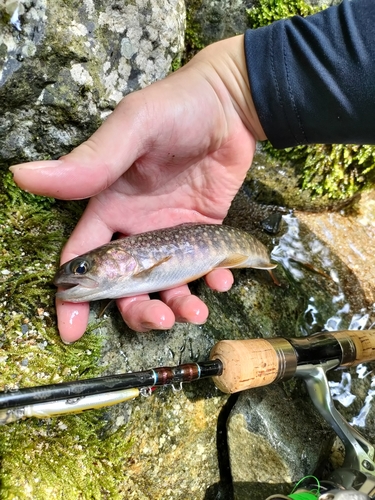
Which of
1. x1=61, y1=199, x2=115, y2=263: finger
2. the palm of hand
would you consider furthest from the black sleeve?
x1=61, y1=199, x2=115, y2=263: finger

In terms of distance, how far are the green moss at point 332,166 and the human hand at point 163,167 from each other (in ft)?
2.21

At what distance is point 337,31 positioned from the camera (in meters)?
2.41

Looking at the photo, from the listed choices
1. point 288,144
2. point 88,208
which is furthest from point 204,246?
point 288,144

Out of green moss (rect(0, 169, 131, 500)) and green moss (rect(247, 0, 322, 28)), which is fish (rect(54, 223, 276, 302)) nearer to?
green moss (rect(0, 169, 131, 500))

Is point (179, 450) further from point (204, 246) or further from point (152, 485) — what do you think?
point (204, 246)

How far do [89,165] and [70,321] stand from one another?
0.80 m

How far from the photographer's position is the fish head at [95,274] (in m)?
2.09

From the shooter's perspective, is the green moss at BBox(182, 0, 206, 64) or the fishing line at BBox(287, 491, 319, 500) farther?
the green moss at BBox(182, 0, 206, 64)

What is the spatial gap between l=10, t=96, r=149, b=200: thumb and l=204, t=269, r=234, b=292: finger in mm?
954

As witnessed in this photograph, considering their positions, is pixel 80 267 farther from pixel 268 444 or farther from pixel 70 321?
pixel 268 444

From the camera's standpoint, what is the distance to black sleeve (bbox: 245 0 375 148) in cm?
236

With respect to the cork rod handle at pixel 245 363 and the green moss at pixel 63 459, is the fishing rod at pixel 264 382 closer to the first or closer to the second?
the cork rod handle at pixel 245 363

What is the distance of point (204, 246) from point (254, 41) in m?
1.31

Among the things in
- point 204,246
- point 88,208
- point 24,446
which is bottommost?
point 24,446
